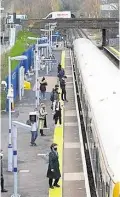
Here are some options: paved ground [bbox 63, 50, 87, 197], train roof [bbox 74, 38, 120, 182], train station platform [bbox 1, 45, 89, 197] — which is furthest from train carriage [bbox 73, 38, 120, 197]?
train station platform [bbox 1, 45, 89, 197]

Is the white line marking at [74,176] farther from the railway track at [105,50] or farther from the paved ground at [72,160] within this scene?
the railway track at [105,50]

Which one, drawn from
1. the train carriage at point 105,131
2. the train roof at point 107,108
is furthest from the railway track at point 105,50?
the train carriage at point 105,131

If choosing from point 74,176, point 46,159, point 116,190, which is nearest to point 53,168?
point 74,176

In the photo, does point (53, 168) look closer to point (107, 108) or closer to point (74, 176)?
point (74, 176)

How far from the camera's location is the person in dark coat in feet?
42.7

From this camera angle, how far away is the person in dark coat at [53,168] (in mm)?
13016

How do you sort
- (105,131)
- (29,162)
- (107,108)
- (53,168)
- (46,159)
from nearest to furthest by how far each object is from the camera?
(105,131)
(107,108)
(53,168)
(29,162)
(46,159)

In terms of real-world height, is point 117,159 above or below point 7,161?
above

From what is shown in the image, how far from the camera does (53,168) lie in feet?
43.4

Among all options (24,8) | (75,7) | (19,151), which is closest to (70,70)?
(19,151)

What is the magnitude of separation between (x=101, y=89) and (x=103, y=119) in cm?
375

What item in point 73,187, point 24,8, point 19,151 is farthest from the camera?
point 24,8

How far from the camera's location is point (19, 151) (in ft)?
57.0

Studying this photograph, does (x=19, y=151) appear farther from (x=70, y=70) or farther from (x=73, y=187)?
(x=70, y=70)
